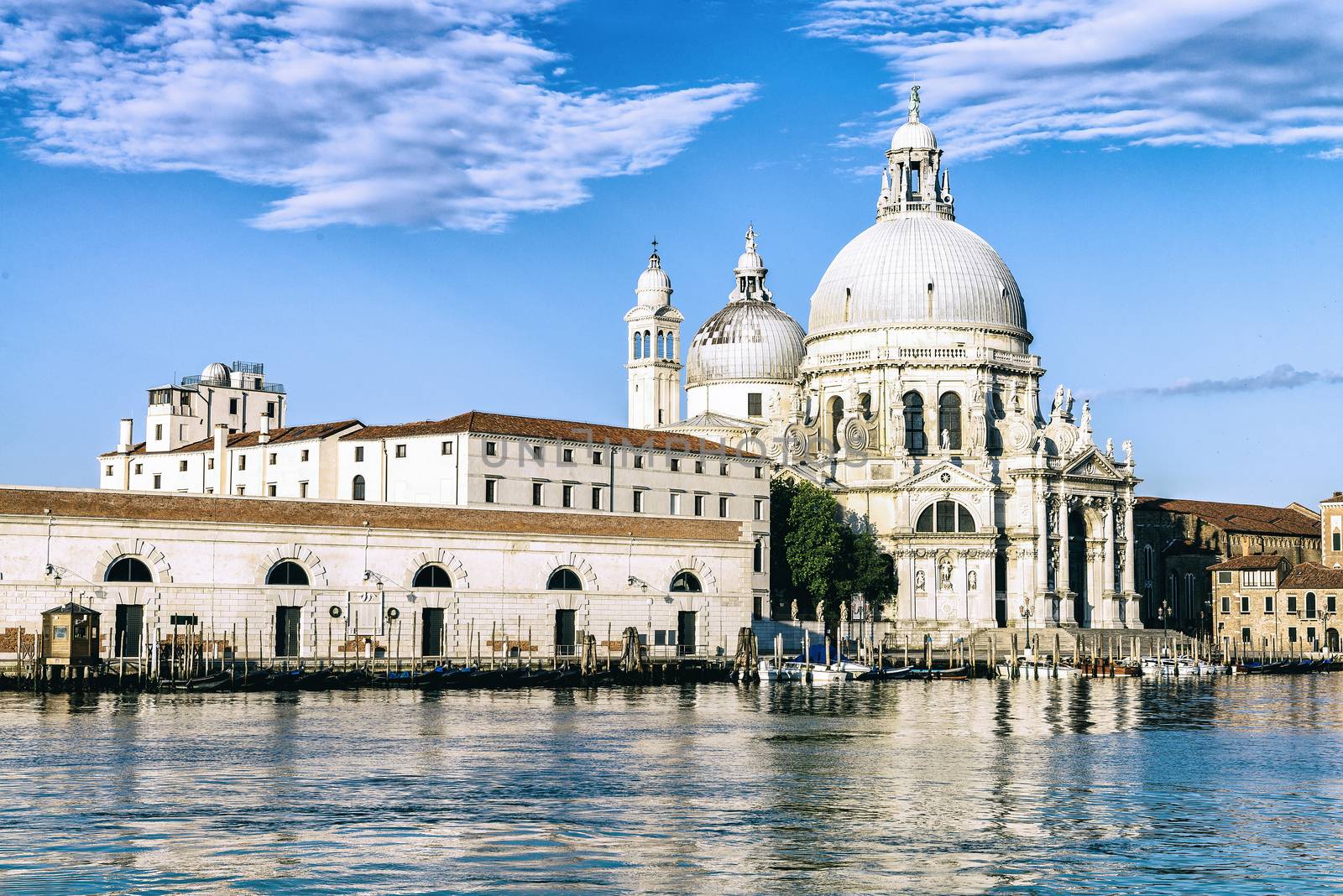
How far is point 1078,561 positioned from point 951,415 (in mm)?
8041

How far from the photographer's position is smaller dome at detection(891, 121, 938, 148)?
83875mm

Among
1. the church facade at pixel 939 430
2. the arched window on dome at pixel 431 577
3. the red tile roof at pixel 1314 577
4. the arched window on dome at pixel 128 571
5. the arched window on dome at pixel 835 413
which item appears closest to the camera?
the arched window on dome at pixel 128 571

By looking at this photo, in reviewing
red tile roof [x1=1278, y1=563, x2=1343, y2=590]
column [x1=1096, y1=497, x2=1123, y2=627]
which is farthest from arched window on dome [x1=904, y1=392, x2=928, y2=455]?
Result: red tile roof [x1=1278, y1=563, x2=1343, y2=590]

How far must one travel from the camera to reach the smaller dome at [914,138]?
3302 inches

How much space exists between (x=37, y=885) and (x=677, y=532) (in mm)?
38058

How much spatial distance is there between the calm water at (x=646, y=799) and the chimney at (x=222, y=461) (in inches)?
957

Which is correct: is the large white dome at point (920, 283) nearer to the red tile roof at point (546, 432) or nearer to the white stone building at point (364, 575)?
the red tile roof at point (546, 432)

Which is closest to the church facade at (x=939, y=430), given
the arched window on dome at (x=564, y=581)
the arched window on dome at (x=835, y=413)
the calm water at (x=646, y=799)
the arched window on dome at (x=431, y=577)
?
the arched window on dome at (x=835, y=413)

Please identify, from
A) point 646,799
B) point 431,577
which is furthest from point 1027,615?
point 646,799

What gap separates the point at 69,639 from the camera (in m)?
43.4

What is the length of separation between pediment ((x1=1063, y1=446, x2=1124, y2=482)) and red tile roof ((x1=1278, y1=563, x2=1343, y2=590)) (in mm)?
10814

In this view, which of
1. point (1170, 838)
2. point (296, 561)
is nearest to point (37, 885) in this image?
point (1170, 838)

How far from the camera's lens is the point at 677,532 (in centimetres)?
5638

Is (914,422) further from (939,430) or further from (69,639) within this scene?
(69,639)
